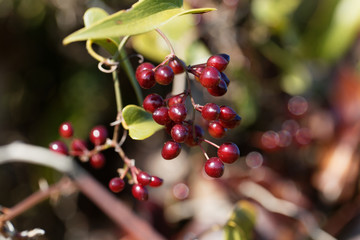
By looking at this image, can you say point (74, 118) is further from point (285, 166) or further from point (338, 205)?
point (338, 205)

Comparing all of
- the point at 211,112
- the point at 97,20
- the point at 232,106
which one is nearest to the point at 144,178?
the point at 211,112

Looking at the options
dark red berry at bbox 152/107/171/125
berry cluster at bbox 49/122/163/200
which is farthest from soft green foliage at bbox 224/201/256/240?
dark red berry at bbox 152/107/171/125

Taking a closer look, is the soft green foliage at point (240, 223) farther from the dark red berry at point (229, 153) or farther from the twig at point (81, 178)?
the twig at point (81, 178)

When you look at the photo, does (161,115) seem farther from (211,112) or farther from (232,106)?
(232,106)

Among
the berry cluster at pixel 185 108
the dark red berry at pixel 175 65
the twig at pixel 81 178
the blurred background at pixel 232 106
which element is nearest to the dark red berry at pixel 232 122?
the berry cluster at pixel 185 108

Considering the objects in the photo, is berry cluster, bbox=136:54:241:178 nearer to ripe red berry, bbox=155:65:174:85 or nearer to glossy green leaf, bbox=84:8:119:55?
ripe red berry, bbox=155:65:174:85

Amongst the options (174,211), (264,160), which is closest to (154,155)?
(174,211)
